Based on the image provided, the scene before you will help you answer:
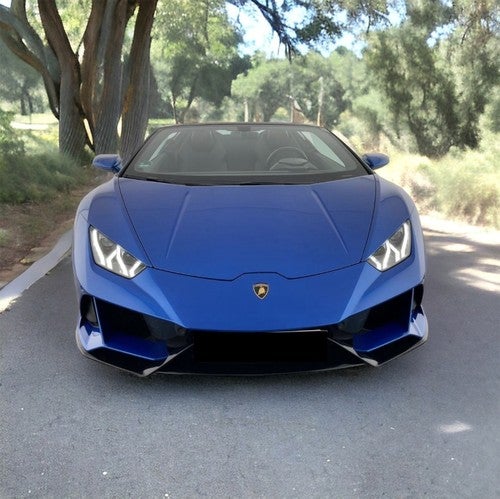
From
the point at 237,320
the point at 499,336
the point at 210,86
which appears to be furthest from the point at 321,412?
the point at 210,86

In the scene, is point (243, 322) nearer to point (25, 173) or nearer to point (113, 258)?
point (113, 258)

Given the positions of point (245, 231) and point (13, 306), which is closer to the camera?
point (245, 231)

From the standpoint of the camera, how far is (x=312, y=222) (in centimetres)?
333

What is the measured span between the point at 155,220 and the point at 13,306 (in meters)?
1.81

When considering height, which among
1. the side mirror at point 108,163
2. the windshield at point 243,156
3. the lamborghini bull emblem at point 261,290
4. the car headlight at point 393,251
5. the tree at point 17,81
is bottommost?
the tree at point 17,81

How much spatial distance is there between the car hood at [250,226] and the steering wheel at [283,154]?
0.61 metres

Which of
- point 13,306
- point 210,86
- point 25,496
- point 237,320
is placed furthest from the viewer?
point 210,86

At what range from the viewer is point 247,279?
291 cm

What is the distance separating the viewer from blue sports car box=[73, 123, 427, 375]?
282cm

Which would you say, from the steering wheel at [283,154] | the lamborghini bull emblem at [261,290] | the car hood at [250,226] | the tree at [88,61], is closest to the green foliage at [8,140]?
the tree at [88,61]

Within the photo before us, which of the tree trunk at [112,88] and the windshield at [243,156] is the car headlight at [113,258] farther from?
the tree trunk at [112,88]

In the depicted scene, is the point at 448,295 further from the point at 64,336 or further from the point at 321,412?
the point at 64,336

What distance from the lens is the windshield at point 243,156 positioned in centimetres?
405

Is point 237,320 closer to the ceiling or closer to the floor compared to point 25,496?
closer to the ceiling
